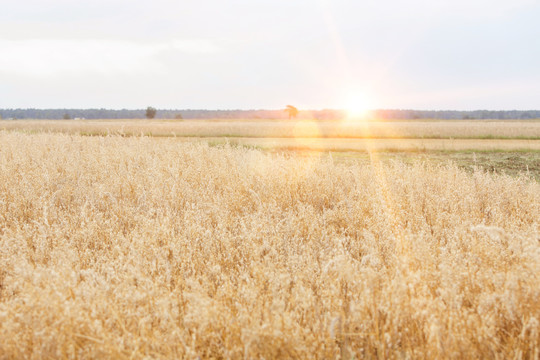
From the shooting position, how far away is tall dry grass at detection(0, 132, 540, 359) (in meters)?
2.55

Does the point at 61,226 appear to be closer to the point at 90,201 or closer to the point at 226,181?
the point at 90,201

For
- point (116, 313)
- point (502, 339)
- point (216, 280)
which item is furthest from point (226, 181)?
point (502, 339)

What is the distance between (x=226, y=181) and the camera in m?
6.87

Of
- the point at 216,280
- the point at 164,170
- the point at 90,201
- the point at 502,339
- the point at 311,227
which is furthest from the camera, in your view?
the point at 164,170

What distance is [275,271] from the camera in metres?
3.52

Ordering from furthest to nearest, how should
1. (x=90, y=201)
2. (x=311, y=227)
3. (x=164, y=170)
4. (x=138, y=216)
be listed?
1. (x=164, y=170)
2. (x=90, y=201)
3. (x=138, y=216)
4. (x=311, y=227)

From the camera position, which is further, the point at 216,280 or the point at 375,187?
the point at 375,187

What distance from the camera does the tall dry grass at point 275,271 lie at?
8.38ft

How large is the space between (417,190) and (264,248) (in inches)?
123

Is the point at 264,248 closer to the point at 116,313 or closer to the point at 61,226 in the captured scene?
the point at 116,313

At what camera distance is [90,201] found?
5.88m

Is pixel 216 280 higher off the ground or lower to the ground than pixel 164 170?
lower

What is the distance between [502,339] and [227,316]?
1.83 m

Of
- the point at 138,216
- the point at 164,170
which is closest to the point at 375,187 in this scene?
the point at 138,216
